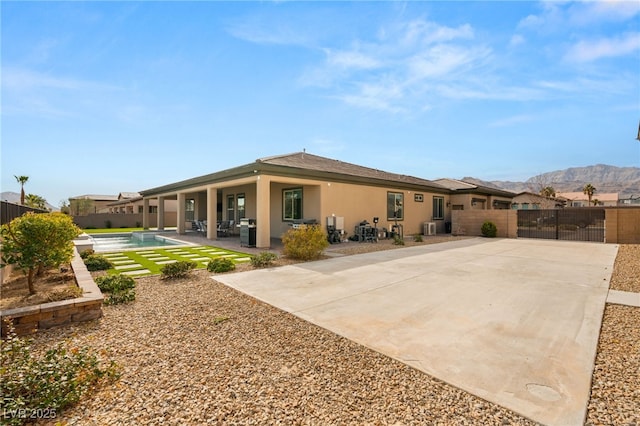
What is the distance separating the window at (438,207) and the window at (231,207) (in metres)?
13.2

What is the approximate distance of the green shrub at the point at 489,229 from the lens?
640 inches

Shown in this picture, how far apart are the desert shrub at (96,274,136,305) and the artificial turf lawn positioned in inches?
60.9

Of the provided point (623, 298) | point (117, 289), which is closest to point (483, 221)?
point (623, 298)

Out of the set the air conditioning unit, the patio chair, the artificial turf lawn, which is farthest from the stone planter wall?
the air conditioning unit

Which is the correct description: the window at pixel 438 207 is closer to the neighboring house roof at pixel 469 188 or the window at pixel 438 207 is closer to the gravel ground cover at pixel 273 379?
the neighboring house roof at pixel 469 188

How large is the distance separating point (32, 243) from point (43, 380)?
3220 millimetres

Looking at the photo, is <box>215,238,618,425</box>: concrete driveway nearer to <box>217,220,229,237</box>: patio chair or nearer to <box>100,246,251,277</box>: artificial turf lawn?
<box>100,246,251,277</box>: artificial turf lawn

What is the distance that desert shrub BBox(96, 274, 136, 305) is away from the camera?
464 cm

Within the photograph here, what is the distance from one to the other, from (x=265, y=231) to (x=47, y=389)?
9020 millimetres

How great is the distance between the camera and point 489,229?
642 inches

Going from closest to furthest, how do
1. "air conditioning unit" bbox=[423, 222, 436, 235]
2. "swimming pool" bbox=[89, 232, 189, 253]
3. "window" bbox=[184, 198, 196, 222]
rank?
"swimming pool" bbox=[89, 232, 189, 253] < "air conditioning unit" bbox=[423, 222, 436, 235] < "window" bbox=[184, 198, 196, 222]

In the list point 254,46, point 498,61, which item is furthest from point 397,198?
point 254,46

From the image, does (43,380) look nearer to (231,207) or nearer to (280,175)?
(280,175)

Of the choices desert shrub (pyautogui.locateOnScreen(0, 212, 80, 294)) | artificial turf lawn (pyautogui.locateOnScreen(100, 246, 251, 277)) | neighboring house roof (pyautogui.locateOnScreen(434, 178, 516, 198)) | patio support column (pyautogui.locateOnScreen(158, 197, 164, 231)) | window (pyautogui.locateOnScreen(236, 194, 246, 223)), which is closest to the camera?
desert shrub (pyautogui.locateOnScreen(0, 212, 80, 294))
